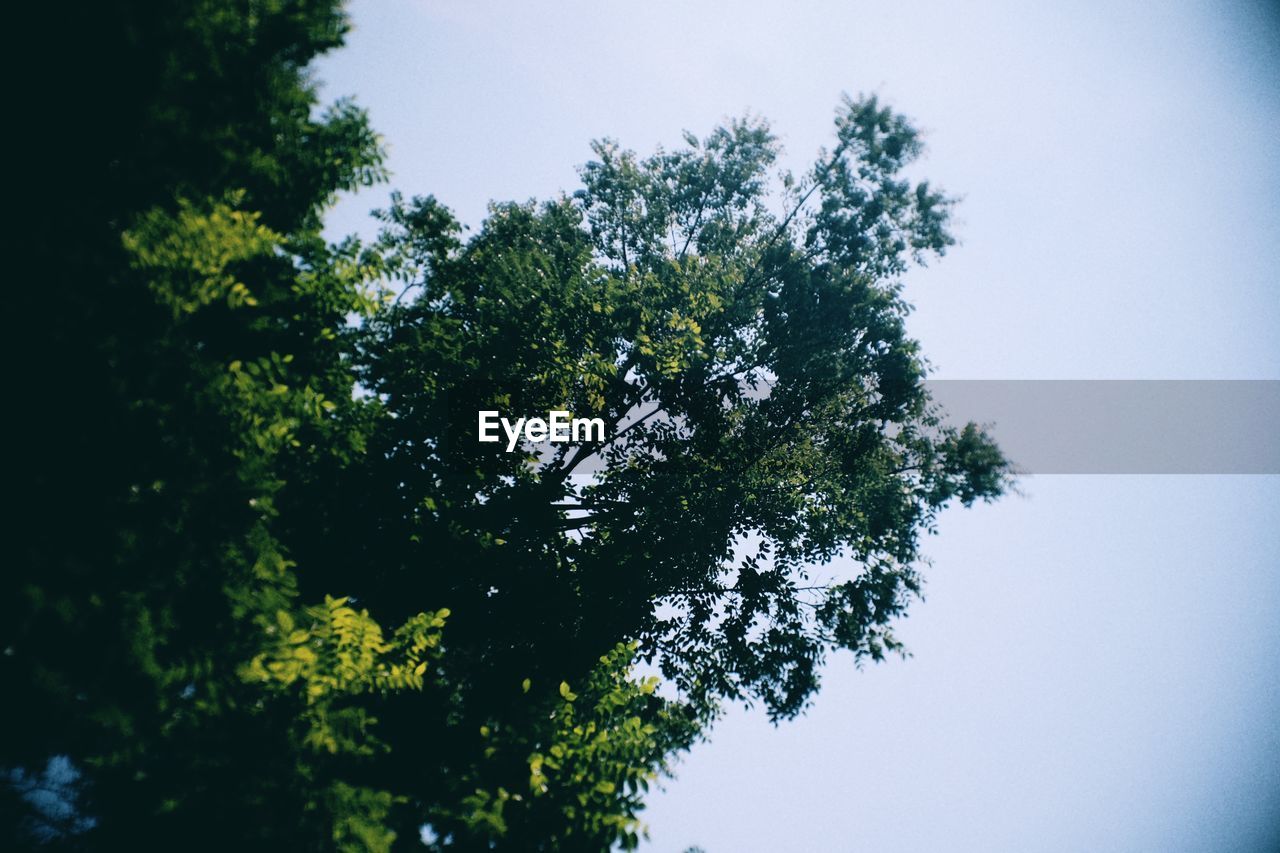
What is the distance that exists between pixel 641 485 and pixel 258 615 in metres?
8.73

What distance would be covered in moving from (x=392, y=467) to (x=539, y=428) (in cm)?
304

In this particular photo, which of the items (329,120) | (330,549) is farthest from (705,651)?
(329,120)

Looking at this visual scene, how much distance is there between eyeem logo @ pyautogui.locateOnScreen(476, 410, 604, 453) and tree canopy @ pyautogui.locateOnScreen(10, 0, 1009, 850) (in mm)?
285

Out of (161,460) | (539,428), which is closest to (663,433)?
(539,428)

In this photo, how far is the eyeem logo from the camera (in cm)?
1046

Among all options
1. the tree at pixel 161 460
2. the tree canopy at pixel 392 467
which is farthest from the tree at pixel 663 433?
the tree at pixel 161 460

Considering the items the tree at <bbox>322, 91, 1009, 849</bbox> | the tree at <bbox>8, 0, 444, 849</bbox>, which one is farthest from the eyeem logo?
the tree at <bbox>8, 0, 444, 849</bbox>

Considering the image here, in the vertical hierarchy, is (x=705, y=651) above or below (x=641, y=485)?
below

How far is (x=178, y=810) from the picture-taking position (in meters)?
4.19

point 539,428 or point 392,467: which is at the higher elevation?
point 539,428

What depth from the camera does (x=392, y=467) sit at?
9570 mm

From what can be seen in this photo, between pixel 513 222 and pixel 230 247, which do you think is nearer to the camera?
pixel 230 247

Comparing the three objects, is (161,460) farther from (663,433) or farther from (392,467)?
(663,433)

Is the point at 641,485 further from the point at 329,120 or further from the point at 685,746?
the point at 329,120
